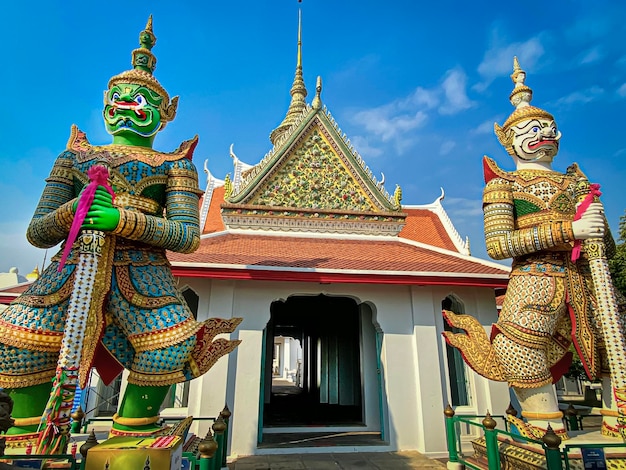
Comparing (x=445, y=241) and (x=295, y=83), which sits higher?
(x=295, y=83)

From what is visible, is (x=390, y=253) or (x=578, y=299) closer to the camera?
(x=578, y=299)

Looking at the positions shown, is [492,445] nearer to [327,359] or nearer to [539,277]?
[539,277]

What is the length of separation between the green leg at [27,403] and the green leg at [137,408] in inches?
20.3

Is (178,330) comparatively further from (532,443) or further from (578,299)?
(578,299)

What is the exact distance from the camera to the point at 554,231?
3.66 metres

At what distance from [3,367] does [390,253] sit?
544cm

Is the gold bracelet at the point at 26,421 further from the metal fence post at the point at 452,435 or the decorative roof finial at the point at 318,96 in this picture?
the decorative roof finial at the point at 318,96

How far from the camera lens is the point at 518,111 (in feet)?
14.5

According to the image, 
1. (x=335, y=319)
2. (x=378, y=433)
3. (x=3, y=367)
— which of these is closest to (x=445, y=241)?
(x=335, y=319)

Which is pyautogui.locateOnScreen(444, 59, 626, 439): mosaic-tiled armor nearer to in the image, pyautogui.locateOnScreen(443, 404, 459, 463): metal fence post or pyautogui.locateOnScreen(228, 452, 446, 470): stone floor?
pyautogui.locateOnScreen(443, 404, 459, 463): metal fence post

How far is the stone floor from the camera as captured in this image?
4844 mm

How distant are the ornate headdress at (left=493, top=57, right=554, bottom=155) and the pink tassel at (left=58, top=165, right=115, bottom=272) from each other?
406 centimetres

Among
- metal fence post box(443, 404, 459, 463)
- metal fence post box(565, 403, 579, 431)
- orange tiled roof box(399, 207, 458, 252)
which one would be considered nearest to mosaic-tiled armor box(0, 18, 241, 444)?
metal fence post box(443, 404, 459, 463)

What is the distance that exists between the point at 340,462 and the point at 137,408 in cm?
321
